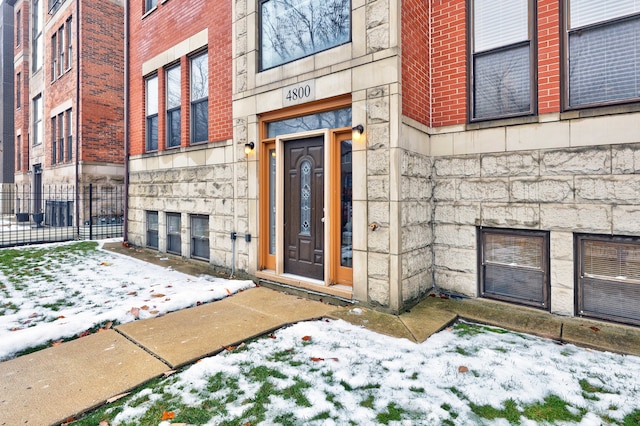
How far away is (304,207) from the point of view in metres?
6.17

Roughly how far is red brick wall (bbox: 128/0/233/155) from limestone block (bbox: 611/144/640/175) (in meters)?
6.53

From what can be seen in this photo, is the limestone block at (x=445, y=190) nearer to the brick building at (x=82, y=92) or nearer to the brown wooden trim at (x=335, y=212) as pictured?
the brown wooden trim at (x=335, y=212)

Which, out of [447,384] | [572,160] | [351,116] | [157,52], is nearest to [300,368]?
[447,384]

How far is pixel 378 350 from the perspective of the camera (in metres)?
3.81

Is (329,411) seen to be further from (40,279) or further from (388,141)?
(40,279)

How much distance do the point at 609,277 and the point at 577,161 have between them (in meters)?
1.53

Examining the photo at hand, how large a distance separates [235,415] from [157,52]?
10.0m

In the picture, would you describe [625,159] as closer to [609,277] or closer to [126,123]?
[609,277]

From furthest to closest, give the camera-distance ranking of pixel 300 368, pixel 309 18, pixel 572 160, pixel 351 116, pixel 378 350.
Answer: pixel 309 18
pixel 351 116
pixel 572 160
pixel 378 350
pixel 300 368

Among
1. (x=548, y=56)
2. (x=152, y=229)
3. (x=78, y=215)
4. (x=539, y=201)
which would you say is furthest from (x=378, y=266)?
(x=78, y=215)

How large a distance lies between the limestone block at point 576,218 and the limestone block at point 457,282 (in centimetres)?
125

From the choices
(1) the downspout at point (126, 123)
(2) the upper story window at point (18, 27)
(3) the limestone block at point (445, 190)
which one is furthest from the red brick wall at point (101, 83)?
(3) the limestone block at point (445, 190)

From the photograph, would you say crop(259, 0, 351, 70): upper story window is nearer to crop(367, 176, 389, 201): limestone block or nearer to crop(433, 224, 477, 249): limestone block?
crop(367, 176, 389, 201): limestone block

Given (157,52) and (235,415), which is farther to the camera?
(157,52)
